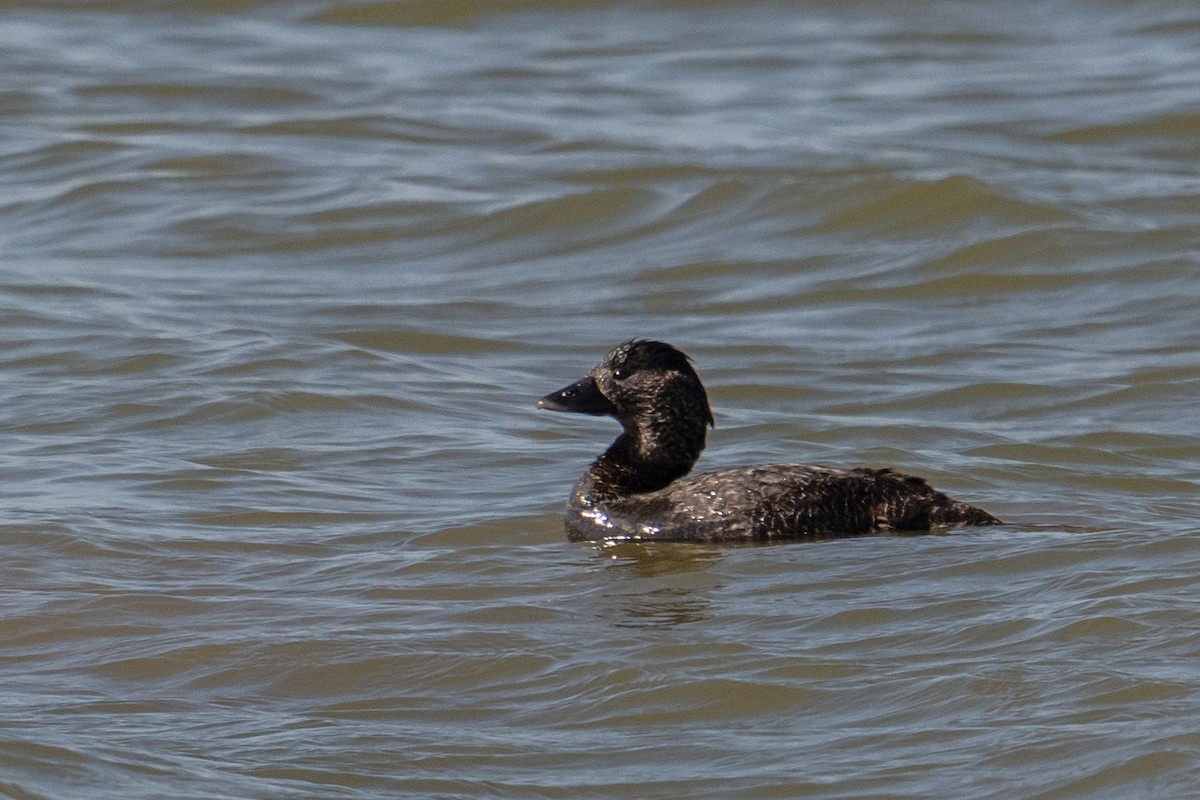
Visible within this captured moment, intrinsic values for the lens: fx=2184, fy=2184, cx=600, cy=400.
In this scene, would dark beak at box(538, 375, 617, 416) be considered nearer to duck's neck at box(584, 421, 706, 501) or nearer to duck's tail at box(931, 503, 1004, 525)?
duck's neck at box(584, 421, 706, 501)

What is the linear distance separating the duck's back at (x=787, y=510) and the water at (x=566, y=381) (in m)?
0.16

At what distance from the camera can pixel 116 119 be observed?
18734 millimetres

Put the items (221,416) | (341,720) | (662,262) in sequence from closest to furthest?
(341,720)
(221,416)
(662,262)

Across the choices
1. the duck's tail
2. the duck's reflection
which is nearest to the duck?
the duck's tail

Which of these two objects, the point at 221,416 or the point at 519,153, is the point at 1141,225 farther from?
the point at 221,416

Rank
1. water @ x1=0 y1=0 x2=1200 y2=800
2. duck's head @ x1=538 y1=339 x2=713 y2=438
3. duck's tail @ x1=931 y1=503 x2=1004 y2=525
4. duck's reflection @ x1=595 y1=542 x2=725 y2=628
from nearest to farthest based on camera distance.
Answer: water @ x1=0 y1=0 x2=1200 y2=800
duck's reflection @ x1=595 y1=542 x2=725 y2=628
duck's tail @ x1=931 y1=503 x2=1004 y2=525
duck's head @ x1=538 y1=339 x2=713 y2=438

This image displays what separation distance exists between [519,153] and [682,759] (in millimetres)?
12036

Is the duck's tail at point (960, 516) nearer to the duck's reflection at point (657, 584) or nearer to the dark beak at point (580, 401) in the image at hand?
the duck's reflection at point (657, 584)

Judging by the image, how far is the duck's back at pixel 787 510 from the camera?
842cm

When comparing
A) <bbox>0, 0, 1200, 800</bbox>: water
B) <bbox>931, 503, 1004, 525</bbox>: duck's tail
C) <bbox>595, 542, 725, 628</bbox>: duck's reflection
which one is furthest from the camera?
<bbox>931, 503, 1004, 525</bbox>: duck's tail

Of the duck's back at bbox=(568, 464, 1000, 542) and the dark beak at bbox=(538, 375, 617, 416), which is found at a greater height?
the dark beak at bbox=(538, 375, 617, 416)

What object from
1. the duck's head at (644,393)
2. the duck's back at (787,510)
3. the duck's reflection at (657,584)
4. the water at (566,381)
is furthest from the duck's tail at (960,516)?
the duck's head at (644,393)

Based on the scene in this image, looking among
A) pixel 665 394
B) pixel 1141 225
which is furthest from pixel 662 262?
pixel 665 394

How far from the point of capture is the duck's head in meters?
8.91
